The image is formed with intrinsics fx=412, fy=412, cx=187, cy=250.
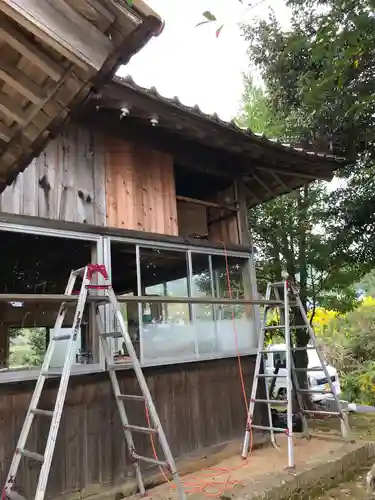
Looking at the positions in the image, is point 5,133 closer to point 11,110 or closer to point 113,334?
point 11,110

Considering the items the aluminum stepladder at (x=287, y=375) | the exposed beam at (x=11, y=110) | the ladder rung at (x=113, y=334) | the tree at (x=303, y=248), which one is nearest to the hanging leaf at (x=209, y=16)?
the exposed beam at (x=11, y=110)

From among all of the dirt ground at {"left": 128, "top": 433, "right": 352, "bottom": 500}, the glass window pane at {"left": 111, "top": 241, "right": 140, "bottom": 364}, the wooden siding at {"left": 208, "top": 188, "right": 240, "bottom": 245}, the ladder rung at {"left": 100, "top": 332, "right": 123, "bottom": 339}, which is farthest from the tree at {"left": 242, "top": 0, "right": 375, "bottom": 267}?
the dirt ground at {"left": 128, "top": 433, "right": 352, "bottom": 500}

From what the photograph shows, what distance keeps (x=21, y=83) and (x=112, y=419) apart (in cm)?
329

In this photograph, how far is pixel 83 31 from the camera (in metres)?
1.58

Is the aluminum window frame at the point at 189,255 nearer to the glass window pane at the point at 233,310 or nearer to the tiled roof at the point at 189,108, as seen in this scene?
the glass window pane at the point at 233,310

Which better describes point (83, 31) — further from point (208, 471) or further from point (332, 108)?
point (332, 108)

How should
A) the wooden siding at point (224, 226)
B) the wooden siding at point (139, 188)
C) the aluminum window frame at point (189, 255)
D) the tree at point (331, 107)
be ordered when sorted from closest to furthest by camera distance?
the aluminum window frame at point (189, 255) → the wooden siding at point (139, 188) → the tree at point (331, 107) → the wooden siding at point (224, 226)

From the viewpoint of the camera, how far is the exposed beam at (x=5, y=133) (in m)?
1.92

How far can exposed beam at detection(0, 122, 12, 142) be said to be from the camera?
6.30 ft

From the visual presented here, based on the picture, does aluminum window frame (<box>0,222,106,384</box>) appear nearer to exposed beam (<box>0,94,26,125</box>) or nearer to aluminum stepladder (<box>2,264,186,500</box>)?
aluminum stepladder (<box>2,264,186,500</box>)

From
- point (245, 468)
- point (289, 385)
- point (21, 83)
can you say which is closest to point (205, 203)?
point (289, 385)

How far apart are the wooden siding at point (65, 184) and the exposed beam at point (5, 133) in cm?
193

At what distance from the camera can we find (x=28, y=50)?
1.63 metres

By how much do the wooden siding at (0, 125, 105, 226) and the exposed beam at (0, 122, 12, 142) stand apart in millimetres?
1931
